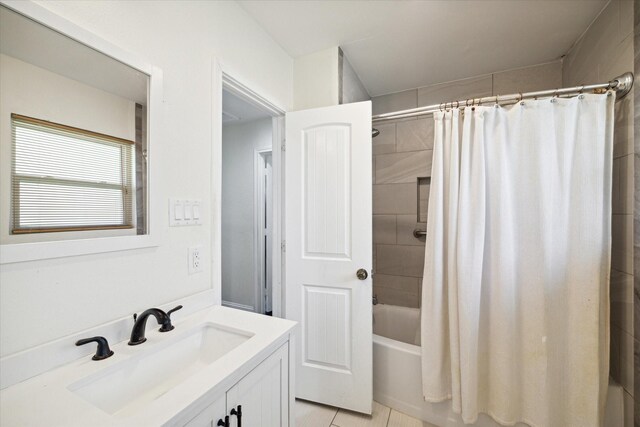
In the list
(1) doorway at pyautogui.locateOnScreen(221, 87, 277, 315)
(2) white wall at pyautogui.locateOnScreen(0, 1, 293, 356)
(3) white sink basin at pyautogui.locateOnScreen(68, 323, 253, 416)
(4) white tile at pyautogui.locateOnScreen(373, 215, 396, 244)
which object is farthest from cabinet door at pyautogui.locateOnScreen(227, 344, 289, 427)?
(1) doorway at pyautogui.locateOnScreen(221, 87, 277, 315)

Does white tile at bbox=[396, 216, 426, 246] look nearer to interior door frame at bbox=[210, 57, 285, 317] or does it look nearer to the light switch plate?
interior door frame at bbox=[210, 57, 285, 317]

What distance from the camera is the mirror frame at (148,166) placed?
2.35 feet

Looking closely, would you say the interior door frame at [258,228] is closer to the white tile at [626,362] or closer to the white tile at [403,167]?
the white tile at [403,167]

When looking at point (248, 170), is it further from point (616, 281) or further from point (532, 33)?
point (616, 281)

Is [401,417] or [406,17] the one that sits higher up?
[406,17]

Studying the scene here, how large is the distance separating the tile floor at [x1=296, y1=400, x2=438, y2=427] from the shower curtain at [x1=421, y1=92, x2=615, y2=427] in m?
0.29

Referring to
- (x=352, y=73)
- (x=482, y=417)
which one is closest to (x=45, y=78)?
(x=352, y=73)

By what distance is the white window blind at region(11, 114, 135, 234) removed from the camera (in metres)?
0.72

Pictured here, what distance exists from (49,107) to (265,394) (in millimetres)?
1149

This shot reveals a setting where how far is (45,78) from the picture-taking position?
2.54 ft

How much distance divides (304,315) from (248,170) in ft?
7.05

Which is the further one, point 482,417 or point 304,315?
point 304,315

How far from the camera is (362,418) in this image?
5.35 feet

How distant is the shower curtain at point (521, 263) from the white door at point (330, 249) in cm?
40
